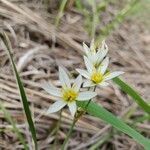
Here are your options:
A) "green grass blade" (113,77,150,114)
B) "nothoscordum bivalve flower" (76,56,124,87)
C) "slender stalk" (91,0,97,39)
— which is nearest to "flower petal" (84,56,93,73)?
"nothoscordum bivalve flower" (76,56,124,87)

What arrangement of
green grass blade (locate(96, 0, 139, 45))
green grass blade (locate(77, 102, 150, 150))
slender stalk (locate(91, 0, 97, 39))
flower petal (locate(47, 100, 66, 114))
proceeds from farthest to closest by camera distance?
green grass blade (locate(96, 0, 139, 45)) < slender stalk (locate(91, 0, 97, 39)) < green grass blade (locate(77, 102, 150, 150)) < flower petal (locate(47, 100, 66, 114))

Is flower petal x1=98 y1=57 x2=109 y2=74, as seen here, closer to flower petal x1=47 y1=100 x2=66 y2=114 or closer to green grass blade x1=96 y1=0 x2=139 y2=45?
flower petal x1=47 y1=100 x2=66 y2=114

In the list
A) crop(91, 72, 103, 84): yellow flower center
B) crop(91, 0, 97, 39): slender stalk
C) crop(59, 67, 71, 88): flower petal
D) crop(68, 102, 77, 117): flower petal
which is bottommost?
crop(68, 102, 77, 117): flower petal

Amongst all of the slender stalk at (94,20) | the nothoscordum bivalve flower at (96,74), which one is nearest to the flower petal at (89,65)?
the nothoscordum bivalve flower at (96,74)

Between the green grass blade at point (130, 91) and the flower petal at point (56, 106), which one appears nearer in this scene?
the flower petal at point (56, 106)

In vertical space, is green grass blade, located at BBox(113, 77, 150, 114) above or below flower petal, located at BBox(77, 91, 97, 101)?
above

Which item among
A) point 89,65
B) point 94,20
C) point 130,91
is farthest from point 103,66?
point 94,20

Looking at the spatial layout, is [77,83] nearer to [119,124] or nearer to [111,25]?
[119,124]

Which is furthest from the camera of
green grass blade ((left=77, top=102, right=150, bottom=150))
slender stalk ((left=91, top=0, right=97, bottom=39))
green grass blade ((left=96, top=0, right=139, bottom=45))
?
green grass blade ((left=96, top=0, right=139, bottom=45))

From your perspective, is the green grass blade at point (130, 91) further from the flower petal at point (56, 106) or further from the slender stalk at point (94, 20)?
the slender stalk at point (94, 20)

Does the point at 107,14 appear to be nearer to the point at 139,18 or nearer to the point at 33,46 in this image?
the point at 139,18
